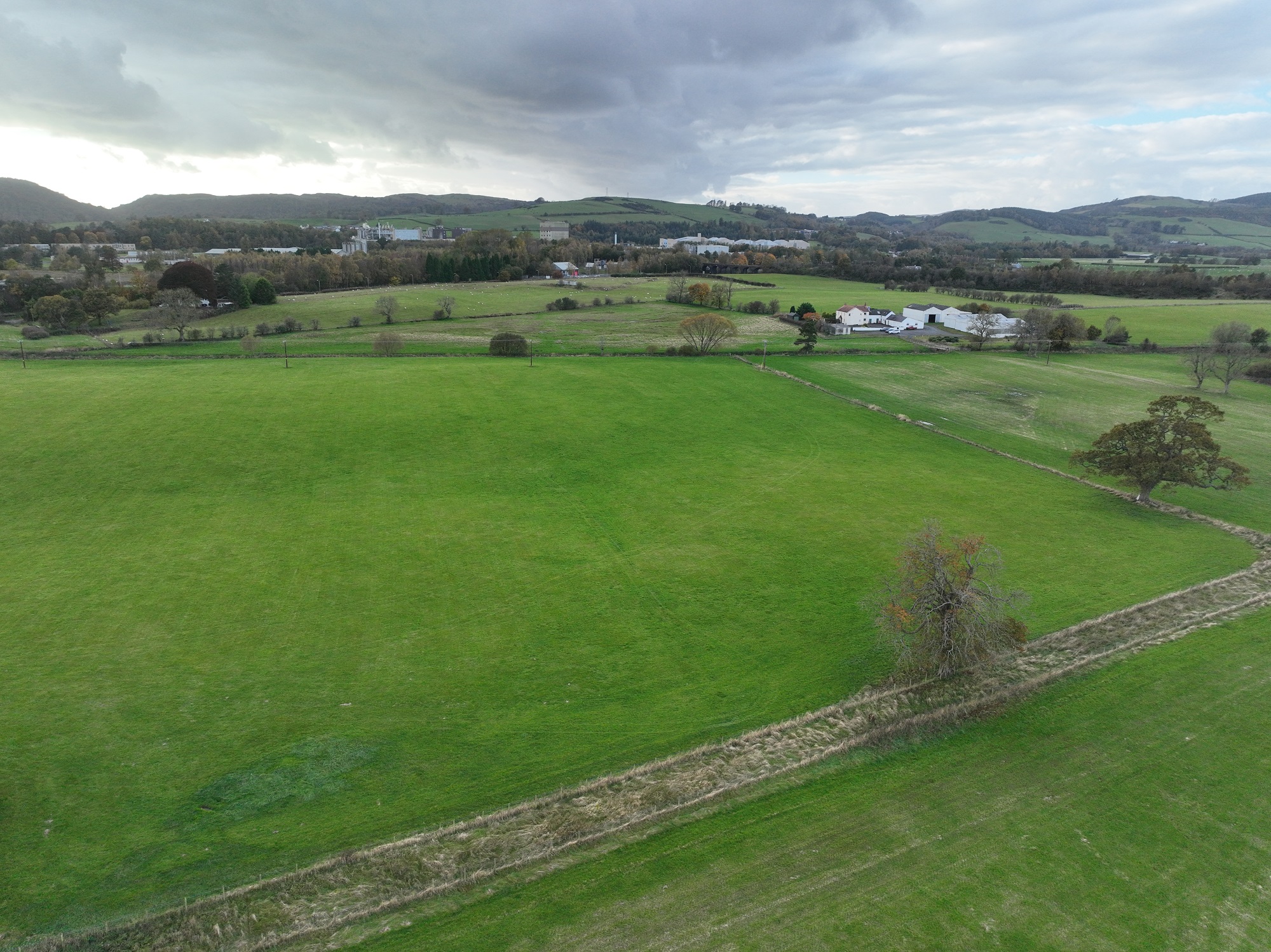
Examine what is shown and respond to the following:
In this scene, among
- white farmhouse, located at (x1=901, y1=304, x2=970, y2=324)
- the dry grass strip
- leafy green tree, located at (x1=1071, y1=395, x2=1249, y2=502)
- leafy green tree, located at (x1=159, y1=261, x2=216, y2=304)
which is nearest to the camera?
the dry grass strip

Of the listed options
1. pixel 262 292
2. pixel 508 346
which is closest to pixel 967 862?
pixel 508 346

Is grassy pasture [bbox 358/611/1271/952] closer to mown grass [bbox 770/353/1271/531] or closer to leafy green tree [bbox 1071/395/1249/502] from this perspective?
leafy green tree [bbox 1071/395/1249/502]

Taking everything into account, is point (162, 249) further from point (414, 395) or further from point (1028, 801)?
point (1028, 801)

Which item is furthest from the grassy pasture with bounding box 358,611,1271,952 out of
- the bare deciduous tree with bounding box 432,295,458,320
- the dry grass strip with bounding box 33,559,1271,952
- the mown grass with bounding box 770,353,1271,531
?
the bare deciduous tree with bounding box 432,295,458,320

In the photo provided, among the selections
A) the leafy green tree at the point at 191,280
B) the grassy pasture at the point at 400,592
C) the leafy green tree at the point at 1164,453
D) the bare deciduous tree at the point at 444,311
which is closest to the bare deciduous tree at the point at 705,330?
the grassy pasture at the point at 400,592

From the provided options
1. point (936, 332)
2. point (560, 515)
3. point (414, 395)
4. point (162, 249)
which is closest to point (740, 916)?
point (560, 515)

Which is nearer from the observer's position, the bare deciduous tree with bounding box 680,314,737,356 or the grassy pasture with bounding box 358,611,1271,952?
the grassy pasture with bounding box 358,611,1271,952

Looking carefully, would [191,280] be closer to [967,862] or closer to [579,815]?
[579,815]

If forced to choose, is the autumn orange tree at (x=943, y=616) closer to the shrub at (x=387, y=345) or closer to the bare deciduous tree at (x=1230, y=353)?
the shrub at (x=387, y=345)
